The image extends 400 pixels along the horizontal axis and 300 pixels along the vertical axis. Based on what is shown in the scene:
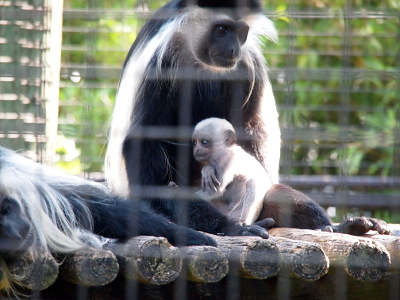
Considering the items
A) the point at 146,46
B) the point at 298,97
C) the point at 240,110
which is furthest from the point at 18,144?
the point at 298,97

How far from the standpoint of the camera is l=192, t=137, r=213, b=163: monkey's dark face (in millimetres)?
1702

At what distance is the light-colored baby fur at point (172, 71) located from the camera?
184cm

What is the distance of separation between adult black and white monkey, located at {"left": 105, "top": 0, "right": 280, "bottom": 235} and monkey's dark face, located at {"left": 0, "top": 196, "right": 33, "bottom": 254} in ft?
1.77

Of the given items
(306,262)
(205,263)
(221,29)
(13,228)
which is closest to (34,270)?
(13,228)

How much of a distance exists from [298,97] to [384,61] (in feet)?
1.78

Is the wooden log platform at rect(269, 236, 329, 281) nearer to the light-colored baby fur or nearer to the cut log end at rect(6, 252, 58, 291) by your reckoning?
the cut log end at rect(6, 252, 58, 291)

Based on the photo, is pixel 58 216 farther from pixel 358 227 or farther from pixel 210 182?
pixel 358 227

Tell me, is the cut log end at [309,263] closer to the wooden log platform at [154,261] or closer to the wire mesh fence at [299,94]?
the wire mesh fence at [299,94]

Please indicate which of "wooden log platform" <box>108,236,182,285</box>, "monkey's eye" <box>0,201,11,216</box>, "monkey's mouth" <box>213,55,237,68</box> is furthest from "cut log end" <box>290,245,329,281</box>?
"monkey's mouth" <box>213,55,237,68</box>

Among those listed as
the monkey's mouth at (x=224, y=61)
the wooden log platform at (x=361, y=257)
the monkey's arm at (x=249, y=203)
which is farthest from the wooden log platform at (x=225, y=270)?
the monkey's mouth at (x=224, y=61)

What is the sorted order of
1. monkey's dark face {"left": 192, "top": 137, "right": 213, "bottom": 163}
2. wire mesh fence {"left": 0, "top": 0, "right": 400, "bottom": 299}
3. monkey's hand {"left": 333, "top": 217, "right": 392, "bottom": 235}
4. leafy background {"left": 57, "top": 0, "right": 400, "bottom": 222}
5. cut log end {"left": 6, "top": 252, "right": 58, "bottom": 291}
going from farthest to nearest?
leafy background {"left": 57, "top": 0, "right": 400, "bottom": 222} < monkey's dark face {"left": 192, "top": 137, "right": 213, "bottom": 163} < monkey's hand {"left": 333, "top": 217, "right": 392, "bottom": 235} < wire mesh fence {"left": 0, "top": 0, "right": 400, "bottom": 299} < cut log end {"left": 6, "top": 252, "right": 58, "bottom": 291}

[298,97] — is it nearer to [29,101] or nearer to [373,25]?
[373,25]

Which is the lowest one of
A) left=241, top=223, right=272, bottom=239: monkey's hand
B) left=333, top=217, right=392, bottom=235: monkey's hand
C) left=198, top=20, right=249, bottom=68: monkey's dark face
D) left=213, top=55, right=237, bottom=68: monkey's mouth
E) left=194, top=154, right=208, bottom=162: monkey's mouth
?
left=333, top=217, right=392, bottom=235: monkey's hand

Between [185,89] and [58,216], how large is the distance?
2.21 feet
